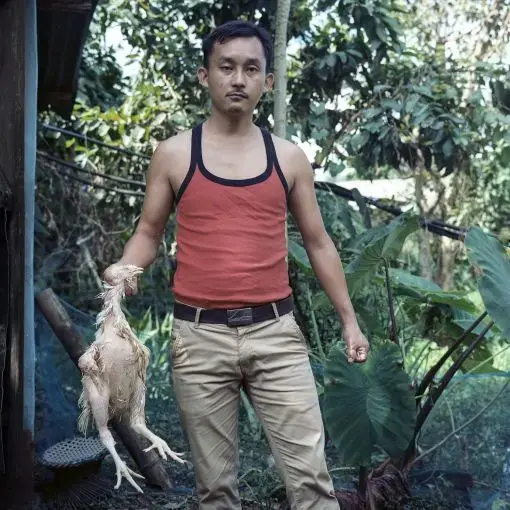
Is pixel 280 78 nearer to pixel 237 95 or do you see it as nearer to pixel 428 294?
pixel 428 294

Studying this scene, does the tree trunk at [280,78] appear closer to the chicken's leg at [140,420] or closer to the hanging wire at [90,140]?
the hanging wire at [90,140]

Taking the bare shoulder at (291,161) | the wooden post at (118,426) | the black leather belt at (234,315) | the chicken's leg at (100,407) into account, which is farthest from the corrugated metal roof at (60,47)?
the chicken's leg at (100,407)

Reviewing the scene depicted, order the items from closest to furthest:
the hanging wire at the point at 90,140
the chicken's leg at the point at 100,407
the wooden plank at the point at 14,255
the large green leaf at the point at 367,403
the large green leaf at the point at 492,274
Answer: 1. the chicken's leg at the point at 100,407
2. the large green leaf at the point at 492,274
3. the large green leaf at the point at 367,403
4. the wooden plank at the point at 14,255
5. the hanging wire at the point at 90,140

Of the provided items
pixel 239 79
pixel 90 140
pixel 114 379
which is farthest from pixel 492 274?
pixel 90 140

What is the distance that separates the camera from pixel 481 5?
13797mm

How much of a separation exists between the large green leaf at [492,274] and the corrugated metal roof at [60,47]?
2.41m

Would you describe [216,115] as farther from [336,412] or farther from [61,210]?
[61,210]

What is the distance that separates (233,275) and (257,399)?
438mm

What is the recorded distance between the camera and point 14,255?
4738mm

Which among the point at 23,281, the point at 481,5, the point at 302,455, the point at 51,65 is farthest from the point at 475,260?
the point at 481,5

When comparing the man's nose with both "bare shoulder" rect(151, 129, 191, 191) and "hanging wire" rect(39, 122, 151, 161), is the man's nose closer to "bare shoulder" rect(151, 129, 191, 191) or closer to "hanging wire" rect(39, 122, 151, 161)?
Result: "bare shoulder" rect(151, 129, 191, 191)

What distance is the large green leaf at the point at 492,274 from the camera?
169 inches

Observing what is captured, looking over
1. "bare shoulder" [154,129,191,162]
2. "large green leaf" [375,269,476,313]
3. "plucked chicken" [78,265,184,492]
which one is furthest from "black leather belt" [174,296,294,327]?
"large green leaf" [375,269,476,313]

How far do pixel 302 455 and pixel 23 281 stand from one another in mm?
2147
